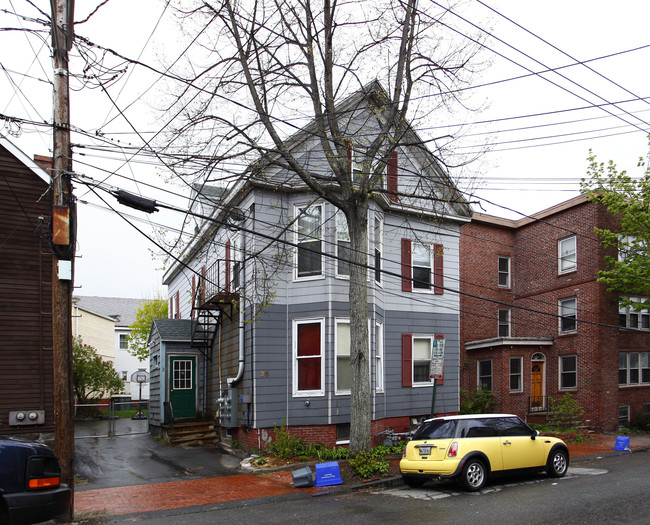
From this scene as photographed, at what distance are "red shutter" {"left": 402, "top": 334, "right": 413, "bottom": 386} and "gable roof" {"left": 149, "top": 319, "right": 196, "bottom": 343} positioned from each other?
7636mm

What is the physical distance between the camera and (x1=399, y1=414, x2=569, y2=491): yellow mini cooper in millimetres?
11477

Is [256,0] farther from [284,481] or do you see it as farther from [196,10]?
[284,481]

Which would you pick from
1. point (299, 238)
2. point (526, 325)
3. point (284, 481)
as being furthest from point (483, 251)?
point (284, 481)

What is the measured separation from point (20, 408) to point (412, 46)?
12.8 m

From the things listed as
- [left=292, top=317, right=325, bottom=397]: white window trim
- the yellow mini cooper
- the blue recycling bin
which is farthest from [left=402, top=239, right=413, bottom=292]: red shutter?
the blue recycling bin

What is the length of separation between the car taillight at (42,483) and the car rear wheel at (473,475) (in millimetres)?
7172

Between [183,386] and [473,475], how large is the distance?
1311 centimetres

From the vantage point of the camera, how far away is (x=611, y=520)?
8.91 metres

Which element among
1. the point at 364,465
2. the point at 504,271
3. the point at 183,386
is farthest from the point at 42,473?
the point at 504,271

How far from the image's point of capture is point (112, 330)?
162 feet

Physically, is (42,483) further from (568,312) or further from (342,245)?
(568,312)

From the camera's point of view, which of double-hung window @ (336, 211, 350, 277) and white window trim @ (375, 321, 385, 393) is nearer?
double-hung window @ (336, 211, 350, 277)

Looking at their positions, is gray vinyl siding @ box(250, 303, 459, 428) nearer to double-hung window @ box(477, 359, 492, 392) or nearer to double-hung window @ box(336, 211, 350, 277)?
double-hung window @ box(336, 211, 350, 277)

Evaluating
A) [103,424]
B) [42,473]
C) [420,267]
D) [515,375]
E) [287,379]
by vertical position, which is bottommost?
[103,424]
